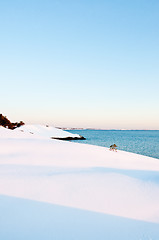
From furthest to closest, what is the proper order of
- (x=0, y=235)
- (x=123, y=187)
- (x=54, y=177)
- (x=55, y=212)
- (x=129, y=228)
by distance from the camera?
(x=54, y=177)
(x=123, y=187)
(x=55, y=212)
(x=129, y=228)
(x=0, y=235)

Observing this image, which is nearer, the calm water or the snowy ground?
the snowy ground

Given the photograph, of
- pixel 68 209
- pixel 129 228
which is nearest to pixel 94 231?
pixel 129 228

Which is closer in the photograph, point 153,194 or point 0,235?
point 0,235

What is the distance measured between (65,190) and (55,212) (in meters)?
1.02

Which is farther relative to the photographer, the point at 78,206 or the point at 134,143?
the point at 134,143

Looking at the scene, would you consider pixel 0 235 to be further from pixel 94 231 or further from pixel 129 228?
pixel 129 228

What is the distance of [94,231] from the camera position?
3.01 m

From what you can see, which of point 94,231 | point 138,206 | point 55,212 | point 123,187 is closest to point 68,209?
point 55,212

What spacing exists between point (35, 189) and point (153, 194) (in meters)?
3.02

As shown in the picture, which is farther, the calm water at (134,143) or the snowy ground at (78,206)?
the calm water at (134,143)

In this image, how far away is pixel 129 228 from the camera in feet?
10.2

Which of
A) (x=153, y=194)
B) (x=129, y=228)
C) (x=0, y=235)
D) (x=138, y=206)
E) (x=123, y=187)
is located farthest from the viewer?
(x=123, y=187)

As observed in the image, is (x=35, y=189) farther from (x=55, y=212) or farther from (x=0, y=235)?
(x=0, y=235)

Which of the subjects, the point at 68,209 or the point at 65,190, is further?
the point at 65,190
